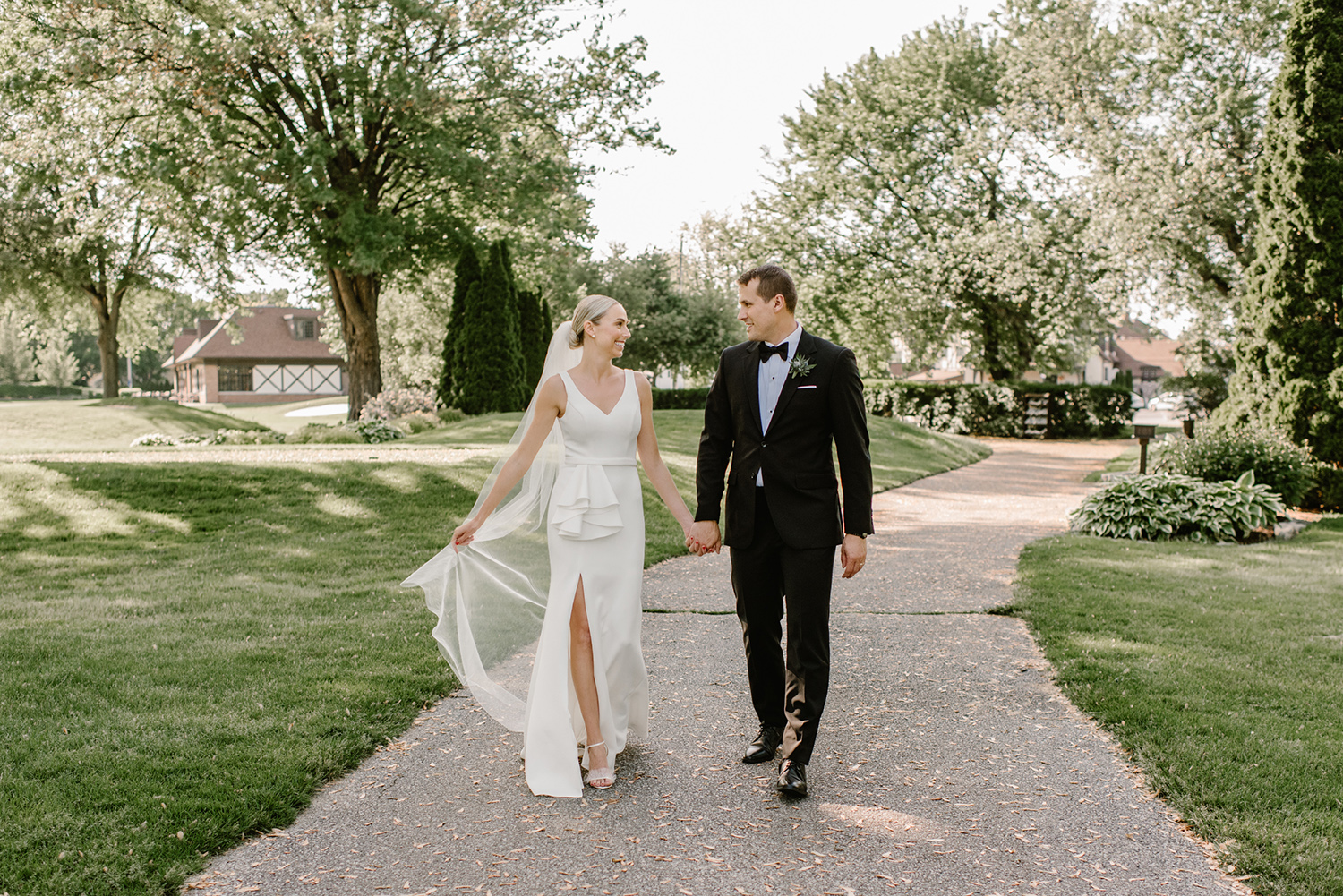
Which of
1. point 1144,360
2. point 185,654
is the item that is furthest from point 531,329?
point 1144,360

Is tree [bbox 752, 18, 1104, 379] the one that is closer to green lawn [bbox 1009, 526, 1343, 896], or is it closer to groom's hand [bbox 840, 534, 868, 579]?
green lawn [bbox 1009, 526, 1343, 896]

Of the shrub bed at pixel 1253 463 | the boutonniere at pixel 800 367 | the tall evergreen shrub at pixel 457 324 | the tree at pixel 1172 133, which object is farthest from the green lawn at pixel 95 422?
the tree at pixel 1172 133

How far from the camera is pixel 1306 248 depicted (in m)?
13.5

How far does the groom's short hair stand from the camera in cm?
408

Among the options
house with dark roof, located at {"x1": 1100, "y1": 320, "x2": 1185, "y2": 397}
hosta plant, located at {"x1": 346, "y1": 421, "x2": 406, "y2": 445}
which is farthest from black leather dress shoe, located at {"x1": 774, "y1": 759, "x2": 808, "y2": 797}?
house with dark roof, located at {"x1": 1100, "y1": 320, "x2": 1185, "y2": 397}

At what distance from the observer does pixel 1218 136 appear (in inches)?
902

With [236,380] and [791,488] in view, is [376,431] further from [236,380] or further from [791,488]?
[236,380]

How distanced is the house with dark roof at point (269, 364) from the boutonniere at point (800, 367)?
56696 millimetres

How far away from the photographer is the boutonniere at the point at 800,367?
13.0ft

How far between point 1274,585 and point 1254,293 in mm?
7709

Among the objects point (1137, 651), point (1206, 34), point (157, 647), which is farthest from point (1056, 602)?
point (1206, 34)

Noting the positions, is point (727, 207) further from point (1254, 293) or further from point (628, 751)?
point (628, 751)

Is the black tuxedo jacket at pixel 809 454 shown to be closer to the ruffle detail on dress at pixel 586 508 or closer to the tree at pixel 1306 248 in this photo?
the ruffle detail on dress at pixel 586 508

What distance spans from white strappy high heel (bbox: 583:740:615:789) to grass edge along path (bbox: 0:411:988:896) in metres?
1.08
